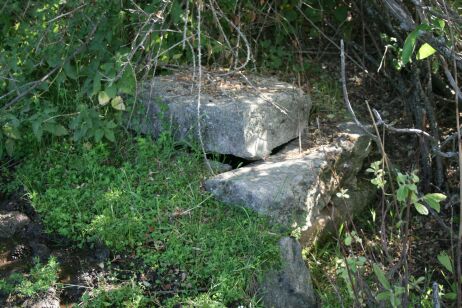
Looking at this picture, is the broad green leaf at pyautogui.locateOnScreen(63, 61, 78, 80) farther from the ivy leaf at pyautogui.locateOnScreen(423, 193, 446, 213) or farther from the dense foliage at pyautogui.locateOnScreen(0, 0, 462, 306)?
the ivy leaf at pyautogui.locateOnScreen(423, 193, 446, 213)

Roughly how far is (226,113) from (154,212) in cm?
88

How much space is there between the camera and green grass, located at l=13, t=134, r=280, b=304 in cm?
414

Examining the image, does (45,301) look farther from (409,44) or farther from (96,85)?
(409,44)

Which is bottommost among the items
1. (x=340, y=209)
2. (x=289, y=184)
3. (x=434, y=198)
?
(x=340, y=209)

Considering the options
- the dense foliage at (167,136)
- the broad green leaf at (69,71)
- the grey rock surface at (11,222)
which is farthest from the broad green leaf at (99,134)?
the grey rock surface at (11,222)

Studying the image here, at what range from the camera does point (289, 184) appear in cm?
453

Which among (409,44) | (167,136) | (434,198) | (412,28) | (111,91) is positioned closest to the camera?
(434,198)

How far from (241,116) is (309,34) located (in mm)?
1697

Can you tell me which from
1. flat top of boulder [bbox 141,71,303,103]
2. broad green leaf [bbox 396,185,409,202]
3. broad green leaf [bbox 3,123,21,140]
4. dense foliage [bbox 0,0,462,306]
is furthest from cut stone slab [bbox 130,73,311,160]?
broad green leaf [bbox 396,185,409,202]

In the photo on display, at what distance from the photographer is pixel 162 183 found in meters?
4.65

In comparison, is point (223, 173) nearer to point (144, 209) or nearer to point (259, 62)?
point (144, 209)

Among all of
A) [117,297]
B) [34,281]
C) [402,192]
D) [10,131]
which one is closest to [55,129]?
[10,131]

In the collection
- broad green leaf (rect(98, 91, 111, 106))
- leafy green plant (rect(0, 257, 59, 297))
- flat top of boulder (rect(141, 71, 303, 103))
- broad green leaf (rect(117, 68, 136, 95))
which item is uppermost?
broad green leaf (rect(117, 68, 136, 95))

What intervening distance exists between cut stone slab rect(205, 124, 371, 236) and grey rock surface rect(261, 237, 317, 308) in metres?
0.21
